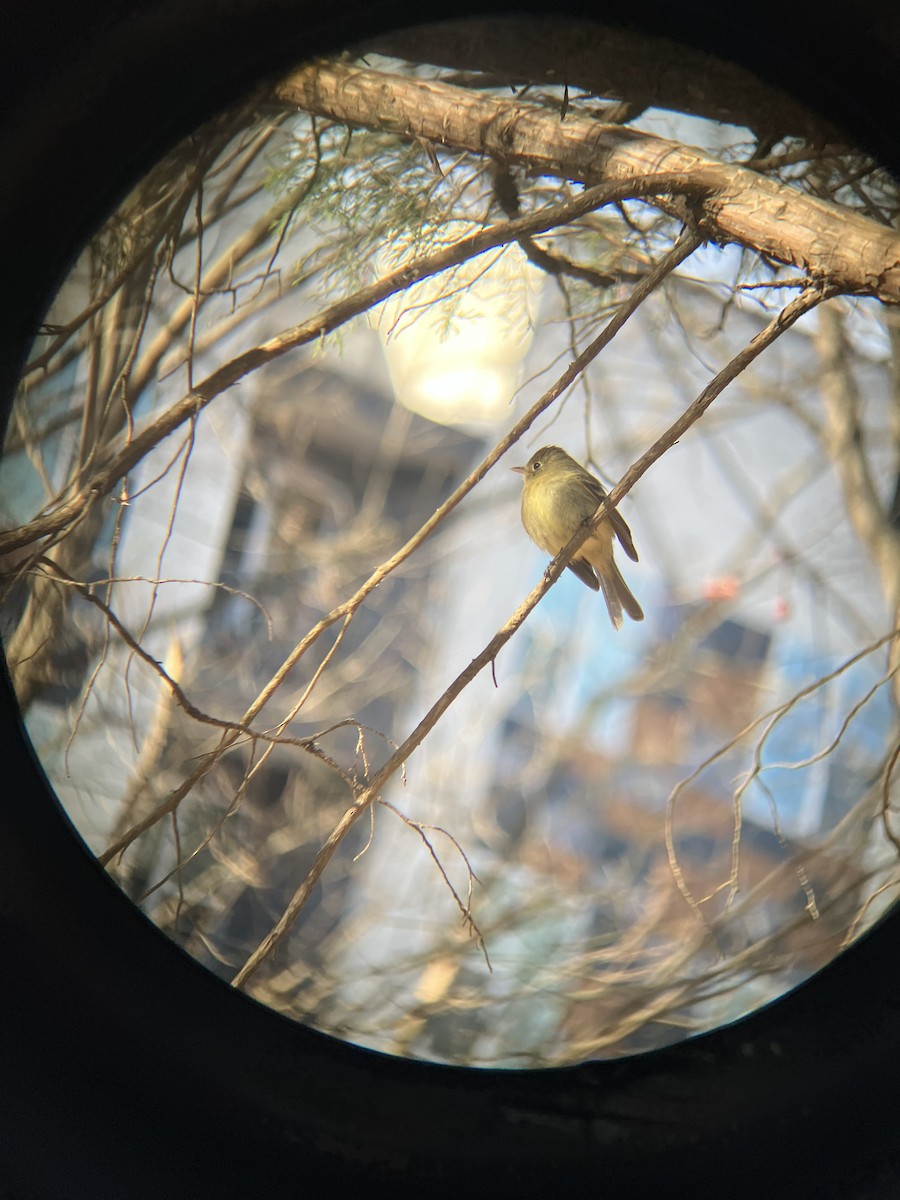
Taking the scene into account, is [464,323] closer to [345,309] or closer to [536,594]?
[345,309]

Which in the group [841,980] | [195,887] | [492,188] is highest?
[492,188]

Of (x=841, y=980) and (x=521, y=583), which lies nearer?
(x=521, y=583)

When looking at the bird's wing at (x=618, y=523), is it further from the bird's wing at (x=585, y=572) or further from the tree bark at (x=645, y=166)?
the tree bark at (x=645, y=166)

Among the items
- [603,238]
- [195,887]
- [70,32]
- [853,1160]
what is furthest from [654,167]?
[853,1160]

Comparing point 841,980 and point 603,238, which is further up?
point 603,238

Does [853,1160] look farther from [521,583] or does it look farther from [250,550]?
[250,550]

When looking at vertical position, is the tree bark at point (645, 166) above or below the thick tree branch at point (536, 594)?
above

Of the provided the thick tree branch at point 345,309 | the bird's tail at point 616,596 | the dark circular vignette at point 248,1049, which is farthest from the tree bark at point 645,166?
the bird's tail at point 616,596

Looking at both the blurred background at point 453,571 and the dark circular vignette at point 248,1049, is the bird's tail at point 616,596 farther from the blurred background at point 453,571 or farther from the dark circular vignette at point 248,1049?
the dark circular vignette at point 248,1049

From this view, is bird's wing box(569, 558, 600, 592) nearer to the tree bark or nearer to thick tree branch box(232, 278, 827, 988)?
thick tree branch box(232, 278, 827, 988)
